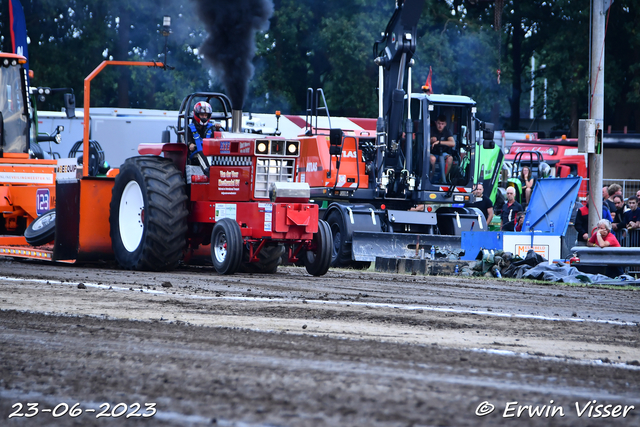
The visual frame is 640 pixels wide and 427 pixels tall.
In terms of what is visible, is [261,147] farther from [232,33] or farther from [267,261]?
[232,33]

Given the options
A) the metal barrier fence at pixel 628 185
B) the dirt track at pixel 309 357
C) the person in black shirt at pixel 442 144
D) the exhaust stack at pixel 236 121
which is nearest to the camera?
the dirt track at pixel 309 357

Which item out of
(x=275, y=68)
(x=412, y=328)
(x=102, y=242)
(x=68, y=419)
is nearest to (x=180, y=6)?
(x=275, y=68)

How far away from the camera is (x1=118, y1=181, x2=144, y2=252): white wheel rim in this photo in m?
11.8

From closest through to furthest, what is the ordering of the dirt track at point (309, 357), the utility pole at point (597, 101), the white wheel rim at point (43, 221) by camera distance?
the dirt track at point (309, 357) → the white wheel rim at point (43, 221) → the utility pole at point (597, 101)

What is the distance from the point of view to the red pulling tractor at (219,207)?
11.0 m

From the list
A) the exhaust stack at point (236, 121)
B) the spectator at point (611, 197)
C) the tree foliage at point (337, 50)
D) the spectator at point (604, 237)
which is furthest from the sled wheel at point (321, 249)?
the tree foliage at point (337, 50)

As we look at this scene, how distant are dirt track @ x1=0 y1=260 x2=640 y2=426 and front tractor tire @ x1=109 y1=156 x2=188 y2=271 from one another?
232 cm

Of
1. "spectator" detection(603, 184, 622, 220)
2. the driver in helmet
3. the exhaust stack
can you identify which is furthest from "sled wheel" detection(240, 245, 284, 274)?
"spectator" detection(603, 184, 622, 220)

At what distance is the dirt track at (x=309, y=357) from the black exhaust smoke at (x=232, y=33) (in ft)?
23.0

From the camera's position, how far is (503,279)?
13.2 m

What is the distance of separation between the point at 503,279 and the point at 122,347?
9.01m

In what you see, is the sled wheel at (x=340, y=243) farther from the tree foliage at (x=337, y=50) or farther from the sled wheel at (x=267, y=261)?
the tree foliage at (x=337, y=50)

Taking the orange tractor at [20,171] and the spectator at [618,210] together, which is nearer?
the orange tractor at [20,171]

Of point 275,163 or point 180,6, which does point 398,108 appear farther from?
point 180,6
